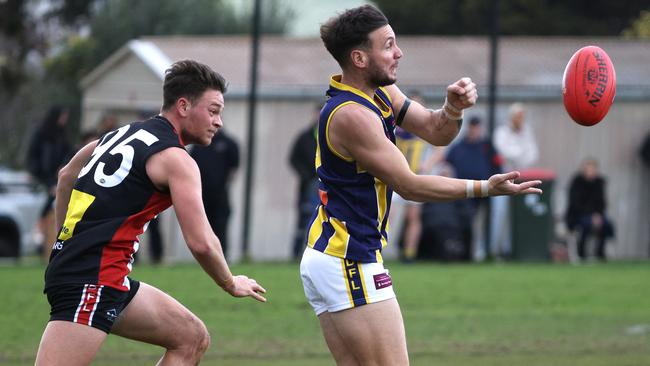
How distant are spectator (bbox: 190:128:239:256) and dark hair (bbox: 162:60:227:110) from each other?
1043 cm

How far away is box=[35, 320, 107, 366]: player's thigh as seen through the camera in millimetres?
5691

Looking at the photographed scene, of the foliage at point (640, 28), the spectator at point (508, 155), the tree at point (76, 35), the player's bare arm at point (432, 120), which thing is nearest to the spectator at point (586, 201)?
the spectator at point (508, 155)

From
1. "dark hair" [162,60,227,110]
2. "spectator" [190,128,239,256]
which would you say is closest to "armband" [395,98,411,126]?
"dark hair" [162,60,227,110]

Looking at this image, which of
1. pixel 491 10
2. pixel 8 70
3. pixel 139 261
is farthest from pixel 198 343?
pixel 8 70

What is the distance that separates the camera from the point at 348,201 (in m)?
6.04

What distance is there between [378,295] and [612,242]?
1375cm

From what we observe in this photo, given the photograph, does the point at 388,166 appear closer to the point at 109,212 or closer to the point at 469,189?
the point at 469,189

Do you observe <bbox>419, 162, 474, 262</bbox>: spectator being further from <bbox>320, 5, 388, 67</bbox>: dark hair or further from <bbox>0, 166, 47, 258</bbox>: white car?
<bbox>320, 5, 388, 67</bbox>: dark hair

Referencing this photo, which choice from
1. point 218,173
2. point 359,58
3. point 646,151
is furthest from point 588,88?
point 646,151

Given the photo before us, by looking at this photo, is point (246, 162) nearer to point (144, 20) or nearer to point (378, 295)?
point (378, 295)

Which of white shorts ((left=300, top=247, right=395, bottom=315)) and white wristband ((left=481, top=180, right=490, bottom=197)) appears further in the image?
white shorts ((left=300, top=247, right=395, bottom=315))

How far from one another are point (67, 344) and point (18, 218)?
53.6 feet

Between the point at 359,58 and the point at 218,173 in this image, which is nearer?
the point at 359,58

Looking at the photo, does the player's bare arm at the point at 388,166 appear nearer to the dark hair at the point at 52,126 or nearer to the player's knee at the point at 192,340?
the player's knee at the point at 192,340
